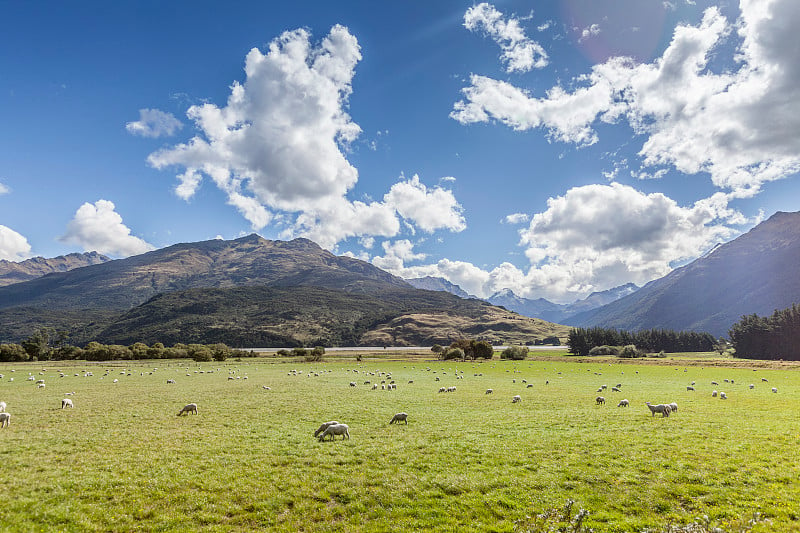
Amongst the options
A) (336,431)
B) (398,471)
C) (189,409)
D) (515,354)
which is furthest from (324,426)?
(515,354)

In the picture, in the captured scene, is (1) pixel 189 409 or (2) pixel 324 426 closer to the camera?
(2) pixel 324 426

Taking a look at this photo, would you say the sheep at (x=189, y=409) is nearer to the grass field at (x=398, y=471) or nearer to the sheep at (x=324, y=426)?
the grass field at (x=398, y=471)

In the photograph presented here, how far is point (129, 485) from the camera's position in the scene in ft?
49.2

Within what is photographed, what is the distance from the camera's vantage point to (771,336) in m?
135

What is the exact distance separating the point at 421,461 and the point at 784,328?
183447mm

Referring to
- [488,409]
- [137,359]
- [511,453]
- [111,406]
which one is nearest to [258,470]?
[511,453]

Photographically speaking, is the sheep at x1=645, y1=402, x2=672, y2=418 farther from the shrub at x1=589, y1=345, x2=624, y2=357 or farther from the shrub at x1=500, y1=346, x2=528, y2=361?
the shrub at x1=589, y1=345, x2=624, y2=357

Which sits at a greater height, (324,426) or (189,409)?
(324,426)

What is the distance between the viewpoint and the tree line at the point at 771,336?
420ft

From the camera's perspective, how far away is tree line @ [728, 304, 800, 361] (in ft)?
420

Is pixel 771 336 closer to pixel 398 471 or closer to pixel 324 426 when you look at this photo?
pixel 324 426

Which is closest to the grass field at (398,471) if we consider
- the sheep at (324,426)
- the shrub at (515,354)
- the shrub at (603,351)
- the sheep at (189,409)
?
the sheep at (324,426)

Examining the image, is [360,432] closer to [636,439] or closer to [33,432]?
[636,439]

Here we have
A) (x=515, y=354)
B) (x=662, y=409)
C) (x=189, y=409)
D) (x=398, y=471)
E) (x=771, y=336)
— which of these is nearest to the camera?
(x=398, y=471)
